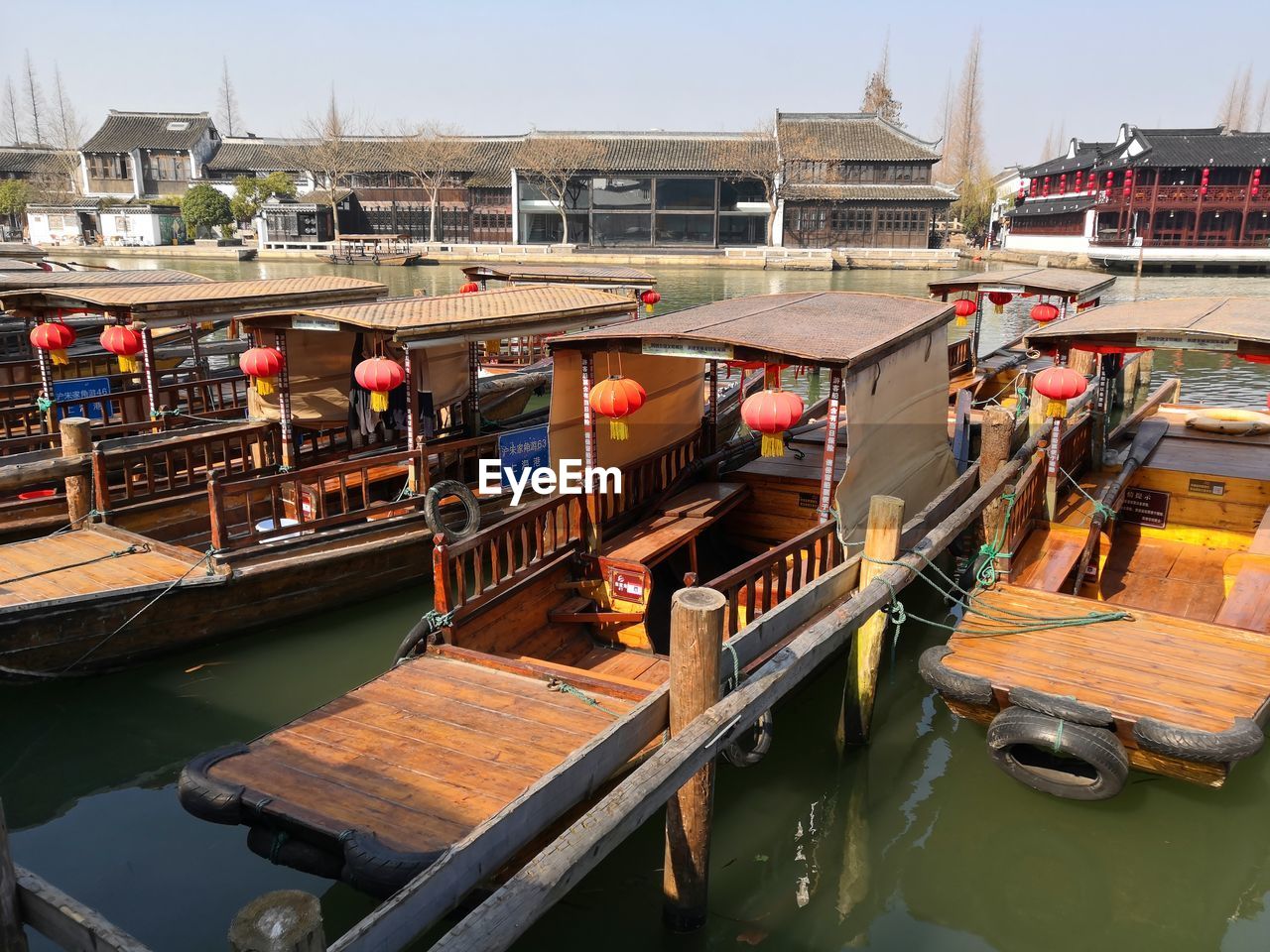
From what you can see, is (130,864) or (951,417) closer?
(130,864)

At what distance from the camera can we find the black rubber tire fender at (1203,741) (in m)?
5.16

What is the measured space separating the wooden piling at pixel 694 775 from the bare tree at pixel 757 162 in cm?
5295

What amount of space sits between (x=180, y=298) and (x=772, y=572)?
315 inches

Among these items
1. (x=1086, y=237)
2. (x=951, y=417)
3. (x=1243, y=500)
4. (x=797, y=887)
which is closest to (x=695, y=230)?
(x=1086, y=237)

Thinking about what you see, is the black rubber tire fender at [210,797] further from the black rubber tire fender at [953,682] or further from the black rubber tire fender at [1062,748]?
the black rubber tire fender at [1062,748]

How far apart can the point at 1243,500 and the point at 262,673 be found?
9.46m

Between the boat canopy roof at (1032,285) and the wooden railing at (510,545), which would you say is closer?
the wooden railing at (510,545)

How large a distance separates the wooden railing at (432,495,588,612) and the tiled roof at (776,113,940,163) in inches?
2036

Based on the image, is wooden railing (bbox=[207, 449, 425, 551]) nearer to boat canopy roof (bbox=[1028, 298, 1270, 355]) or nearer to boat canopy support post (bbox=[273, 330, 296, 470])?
boat canopy support post (bbox=[273, 330, 296, 470])

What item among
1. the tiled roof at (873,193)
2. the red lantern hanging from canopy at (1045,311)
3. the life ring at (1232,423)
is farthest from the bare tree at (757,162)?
the life ring at (1232,423)

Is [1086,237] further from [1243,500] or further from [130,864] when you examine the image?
→ [130,864]

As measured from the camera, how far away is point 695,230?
58594 mm

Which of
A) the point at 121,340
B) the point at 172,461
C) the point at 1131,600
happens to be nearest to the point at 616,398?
the point at 1131,600

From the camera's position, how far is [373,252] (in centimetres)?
5444
